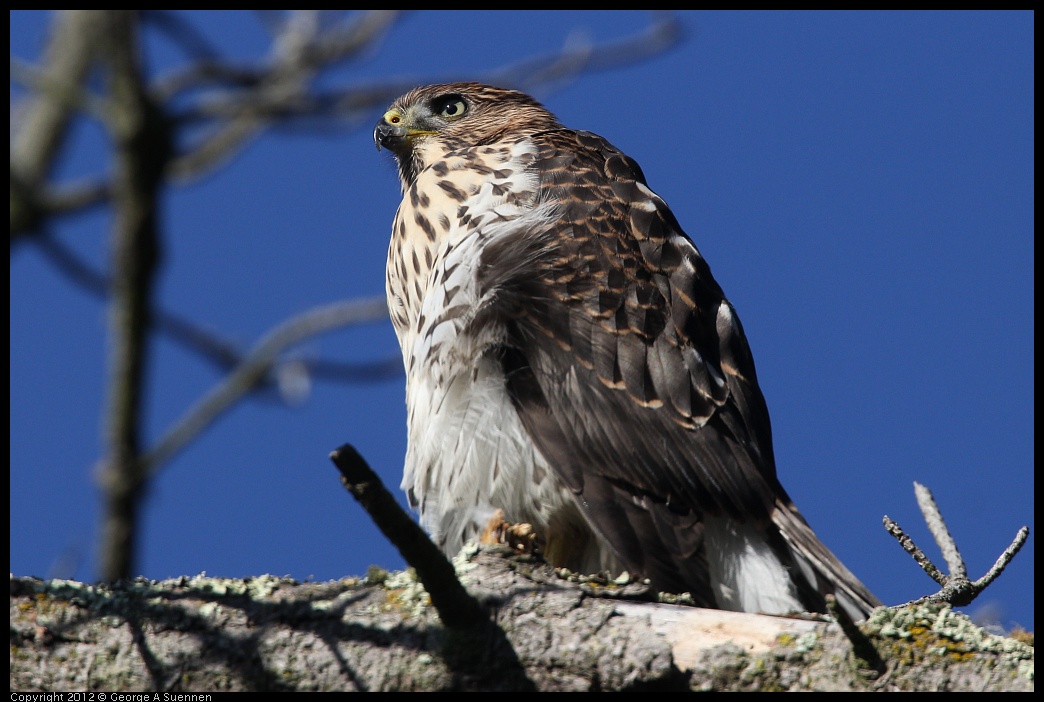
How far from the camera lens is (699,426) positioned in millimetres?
3598

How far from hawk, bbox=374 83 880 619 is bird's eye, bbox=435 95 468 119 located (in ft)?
3.35

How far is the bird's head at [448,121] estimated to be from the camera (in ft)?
16.2

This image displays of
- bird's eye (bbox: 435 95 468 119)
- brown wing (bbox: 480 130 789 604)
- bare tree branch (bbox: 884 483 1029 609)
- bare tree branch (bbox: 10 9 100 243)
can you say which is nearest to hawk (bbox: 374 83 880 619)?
brown wing (bbox: 480 130 789 604)

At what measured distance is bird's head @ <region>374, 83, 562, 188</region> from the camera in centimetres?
493

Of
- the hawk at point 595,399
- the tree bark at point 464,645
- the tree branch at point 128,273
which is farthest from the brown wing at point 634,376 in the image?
the tree branch at point 128,273

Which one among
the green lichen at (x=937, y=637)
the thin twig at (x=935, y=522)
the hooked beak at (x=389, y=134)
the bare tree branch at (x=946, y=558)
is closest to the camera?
the green lichen at (x=937, y=637)

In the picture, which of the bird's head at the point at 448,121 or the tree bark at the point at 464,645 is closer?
the tree bark at the point at 464,645

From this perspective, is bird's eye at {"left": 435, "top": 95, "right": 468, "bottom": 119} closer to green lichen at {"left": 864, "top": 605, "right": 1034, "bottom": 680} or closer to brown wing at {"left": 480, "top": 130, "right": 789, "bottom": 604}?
brown wing at {"left": 480, "top": 130, "right": 789, "bottom": 604}

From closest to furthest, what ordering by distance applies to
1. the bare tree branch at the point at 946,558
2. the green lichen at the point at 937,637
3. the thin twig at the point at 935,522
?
the green lichen at the point at 937,637 → the bare tree branch at the point at 946,558 → the thin twig at the point at 935,522

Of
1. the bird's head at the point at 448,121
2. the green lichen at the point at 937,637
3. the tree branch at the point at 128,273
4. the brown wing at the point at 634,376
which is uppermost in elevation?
the bird's head at the point at 448,121

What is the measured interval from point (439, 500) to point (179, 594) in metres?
1.26

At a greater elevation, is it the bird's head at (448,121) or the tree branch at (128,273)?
the bird's head at (448,121)

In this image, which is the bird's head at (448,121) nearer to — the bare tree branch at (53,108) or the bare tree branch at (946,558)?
the bare tree branch at (53,108)

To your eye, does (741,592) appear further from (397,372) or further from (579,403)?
(397,372)
